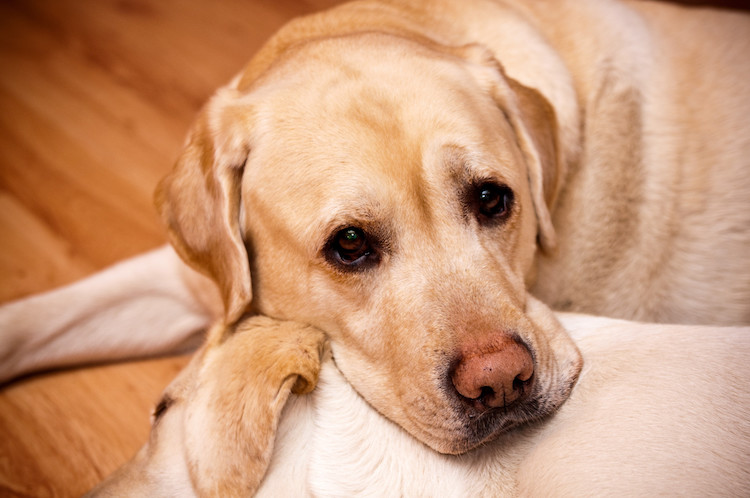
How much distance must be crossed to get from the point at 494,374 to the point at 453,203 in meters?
0.50

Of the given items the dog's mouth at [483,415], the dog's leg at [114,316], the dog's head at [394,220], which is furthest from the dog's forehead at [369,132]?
the dog's leg at [114,316]

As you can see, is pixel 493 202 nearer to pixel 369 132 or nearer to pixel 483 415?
pixel 369 132

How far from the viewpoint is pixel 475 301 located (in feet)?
5.66

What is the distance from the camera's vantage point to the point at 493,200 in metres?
1.95

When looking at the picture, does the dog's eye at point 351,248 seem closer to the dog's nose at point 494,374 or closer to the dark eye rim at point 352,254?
the dark eye rim at point 352,254

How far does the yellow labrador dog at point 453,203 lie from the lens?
1.75 m

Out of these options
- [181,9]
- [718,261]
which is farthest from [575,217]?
[181,9]

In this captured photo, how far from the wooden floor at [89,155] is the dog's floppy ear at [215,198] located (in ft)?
2.57

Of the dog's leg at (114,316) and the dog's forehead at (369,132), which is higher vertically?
the dog's forehead at (369,132)

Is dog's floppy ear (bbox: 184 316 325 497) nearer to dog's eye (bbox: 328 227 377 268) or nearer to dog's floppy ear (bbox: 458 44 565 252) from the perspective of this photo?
dog's eye (bbox: 328 227 377 268)

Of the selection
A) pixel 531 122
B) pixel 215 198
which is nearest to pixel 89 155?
pixel 215 198

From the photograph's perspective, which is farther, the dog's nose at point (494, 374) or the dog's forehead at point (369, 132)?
the dog's forehead at point (369, 132)

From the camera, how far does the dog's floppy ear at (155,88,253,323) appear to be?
202cm

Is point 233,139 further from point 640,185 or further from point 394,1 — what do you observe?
point 640,185
